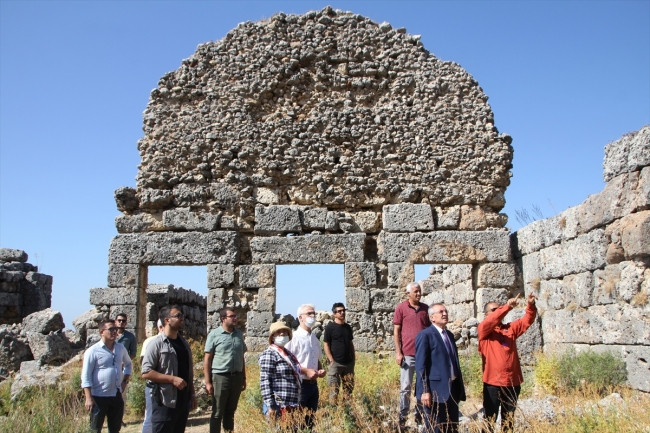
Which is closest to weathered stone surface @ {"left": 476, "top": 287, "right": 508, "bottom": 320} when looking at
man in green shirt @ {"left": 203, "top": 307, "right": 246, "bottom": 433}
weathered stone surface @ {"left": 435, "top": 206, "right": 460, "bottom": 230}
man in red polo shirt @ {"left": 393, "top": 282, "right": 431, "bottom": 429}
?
weathered stone surface @ {"left": 435, "top": 206, "right": 460, "bottom": 230}

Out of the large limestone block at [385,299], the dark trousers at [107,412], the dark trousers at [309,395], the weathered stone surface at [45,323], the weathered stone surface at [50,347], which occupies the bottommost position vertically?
the dark trousers at [107,412]

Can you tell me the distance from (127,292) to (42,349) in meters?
2.31

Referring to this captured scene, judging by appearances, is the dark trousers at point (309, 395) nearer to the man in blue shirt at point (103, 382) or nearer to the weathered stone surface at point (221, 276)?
the man in blue shirt at point (103, 382)

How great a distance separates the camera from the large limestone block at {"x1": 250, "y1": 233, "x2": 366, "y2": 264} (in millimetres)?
10609

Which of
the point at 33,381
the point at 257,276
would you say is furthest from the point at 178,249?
the point at 33,381

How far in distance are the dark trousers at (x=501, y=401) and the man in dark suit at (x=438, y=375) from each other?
17.1 inches

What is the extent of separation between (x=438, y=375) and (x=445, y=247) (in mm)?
5140

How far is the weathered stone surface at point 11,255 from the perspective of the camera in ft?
54.0

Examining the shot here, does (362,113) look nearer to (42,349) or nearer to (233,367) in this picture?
(233,367)

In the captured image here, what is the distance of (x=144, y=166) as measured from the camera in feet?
37.0

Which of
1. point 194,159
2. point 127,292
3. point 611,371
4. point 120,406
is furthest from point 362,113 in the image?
point 120,406

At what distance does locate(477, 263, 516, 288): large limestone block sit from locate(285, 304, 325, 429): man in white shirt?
4.91 m

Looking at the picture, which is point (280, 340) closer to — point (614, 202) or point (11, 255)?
point (614, 202)

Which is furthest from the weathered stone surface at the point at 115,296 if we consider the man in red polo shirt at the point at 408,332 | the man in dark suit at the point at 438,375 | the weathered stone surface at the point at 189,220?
the man in dark suit at the point at 438,375
